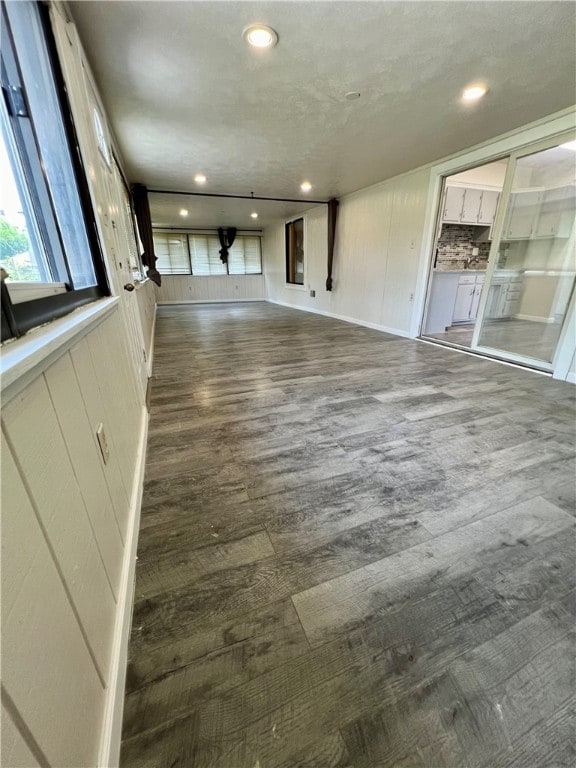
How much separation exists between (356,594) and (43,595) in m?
0.96

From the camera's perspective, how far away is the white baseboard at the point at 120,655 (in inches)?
26.6

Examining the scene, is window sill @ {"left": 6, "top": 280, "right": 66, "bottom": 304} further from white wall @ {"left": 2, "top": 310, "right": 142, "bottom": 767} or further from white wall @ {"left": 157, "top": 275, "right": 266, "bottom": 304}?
white wall @ {"left": 157, "top": 275, "right": 266, "bottom": 304}

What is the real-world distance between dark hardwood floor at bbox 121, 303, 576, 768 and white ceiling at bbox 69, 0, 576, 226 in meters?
2.44

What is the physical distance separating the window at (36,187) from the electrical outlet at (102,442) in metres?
0.38

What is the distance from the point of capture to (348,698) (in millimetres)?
811

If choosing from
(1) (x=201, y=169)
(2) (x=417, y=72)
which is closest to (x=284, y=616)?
(2) (x=417, y=72)

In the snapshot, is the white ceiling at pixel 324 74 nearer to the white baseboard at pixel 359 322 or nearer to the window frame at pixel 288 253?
the white baseboard at pixel 359 322

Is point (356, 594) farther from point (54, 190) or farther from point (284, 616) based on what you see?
point (54, 190)

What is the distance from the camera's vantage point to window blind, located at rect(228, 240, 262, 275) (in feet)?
34.5

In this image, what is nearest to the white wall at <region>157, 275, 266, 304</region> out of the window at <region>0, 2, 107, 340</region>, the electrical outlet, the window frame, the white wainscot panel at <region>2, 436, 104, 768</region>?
the window frame

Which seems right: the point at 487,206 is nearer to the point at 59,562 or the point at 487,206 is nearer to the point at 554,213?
the point at 554,213

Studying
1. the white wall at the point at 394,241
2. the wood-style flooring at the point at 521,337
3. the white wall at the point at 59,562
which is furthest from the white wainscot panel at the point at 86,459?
the wood-style flooring at the point at 521,337

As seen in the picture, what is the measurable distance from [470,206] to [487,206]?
1.20 ft

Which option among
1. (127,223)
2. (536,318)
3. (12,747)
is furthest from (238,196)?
(12,747)
